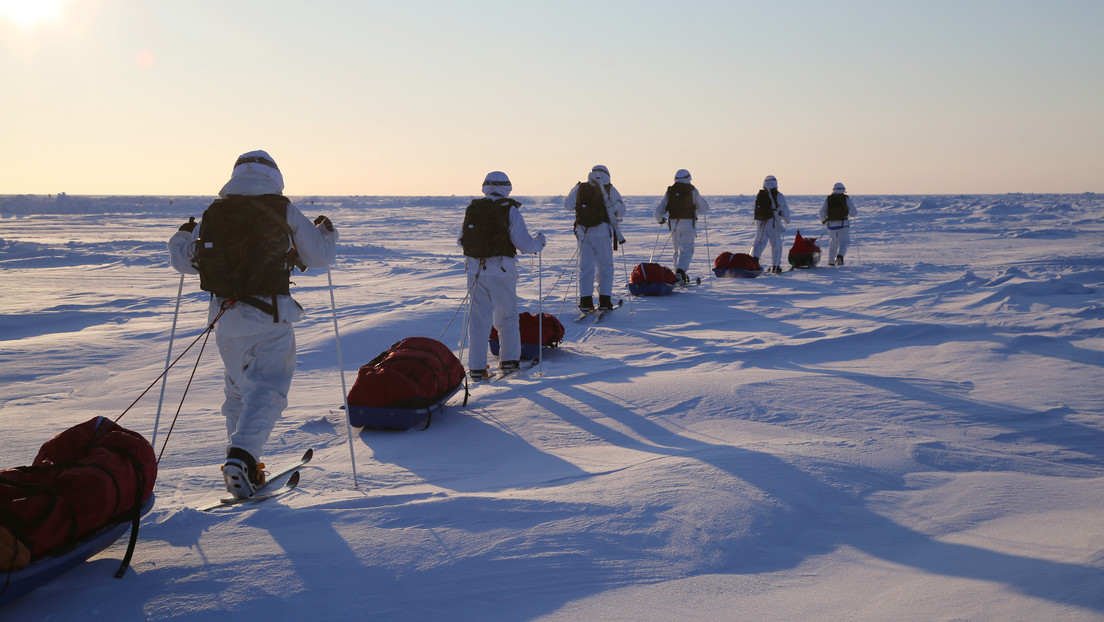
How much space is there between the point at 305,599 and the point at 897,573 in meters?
2.29

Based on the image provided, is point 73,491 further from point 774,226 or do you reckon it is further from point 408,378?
point 774,226

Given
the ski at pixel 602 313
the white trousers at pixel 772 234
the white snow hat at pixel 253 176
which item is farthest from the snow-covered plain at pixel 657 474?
the white trousers at pixel 772 234

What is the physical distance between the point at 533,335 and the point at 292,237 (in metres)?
4.36

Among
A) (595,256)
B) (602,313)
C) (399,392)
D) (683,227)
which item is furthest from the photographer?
(683,227)

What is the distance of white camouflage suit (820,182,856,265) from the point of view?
54.3 feet

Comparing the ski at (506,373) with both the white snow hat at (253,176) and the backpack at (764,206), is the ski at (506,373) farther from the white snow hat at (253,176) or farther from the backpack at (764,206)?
the backpack at (764,206)

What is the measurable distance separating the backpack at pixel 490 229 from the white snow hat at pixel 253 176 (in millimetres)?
3059

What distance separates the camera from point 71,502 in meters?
2.73

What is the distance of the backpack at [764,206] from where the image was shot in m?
15.5

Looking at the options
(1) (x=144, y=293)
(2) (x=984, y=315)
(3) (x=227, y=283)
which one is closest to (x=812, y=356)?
(2) (x=984, y=315)

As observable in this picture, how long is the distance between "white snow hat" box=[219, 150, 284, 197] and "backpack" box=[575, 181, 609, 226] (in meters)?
7.06

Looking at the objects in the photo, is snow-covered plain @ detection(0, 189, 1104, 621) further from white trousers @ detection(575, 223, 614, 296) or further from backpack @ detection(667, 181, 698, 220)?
backpack @ detection(667, 181, 698, 220)

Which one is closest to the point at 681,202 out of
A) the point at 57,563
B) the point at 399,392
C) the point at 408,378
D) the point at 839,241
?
the point at 839,241

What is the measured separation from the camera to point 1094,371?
20.0 ft
